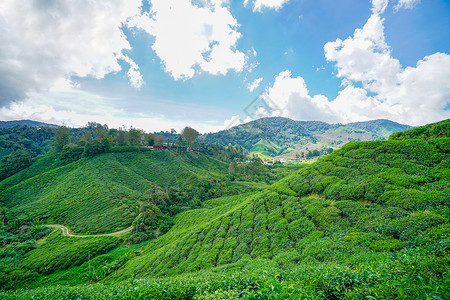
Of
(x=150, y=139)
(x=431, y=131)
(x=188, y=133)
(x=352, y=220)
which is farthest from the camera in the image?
(x=188, y=133)

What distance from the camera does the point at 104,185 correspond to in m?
58.9

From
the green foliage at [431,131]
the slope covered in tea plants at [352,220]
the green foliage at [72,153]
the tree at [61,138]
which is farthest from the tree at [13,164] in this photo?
the green foliage at [431,131]

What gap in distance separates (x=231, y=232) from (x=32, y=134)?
204 m

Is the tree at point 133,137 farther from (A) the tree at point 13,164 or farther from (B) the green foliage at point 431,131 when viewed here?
(B) the green foliage at point 431,131

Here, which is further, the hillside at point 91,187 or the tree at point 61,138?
the tree at point 61,138

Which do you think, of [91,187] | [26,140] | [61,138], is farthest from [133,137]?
[26,140]

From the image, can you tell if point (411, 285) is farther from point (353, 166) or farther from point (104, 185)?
point (104, 185)

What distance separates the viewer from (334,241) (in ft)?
34.9

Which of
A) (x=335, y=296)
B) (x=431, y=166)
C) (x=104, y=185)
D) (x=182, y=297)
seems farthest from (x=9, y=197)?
(x=431, y=166)

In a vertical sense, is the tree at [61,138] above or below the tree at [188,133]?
below

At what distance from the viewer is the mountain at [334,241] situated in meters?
5.43

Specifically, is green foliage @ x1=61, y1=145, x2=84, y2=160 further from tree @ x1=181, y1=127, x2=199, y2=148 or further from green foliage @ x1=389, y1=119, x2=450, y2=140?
green foliage @ x1=389, y1=119, x2=450, y2=140

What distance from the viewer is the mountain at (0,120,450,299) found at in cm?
543

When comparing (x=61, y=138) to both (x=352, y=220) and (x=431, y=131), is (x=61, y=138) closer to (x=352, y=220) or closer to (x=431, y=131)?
(x=352, y=220)
